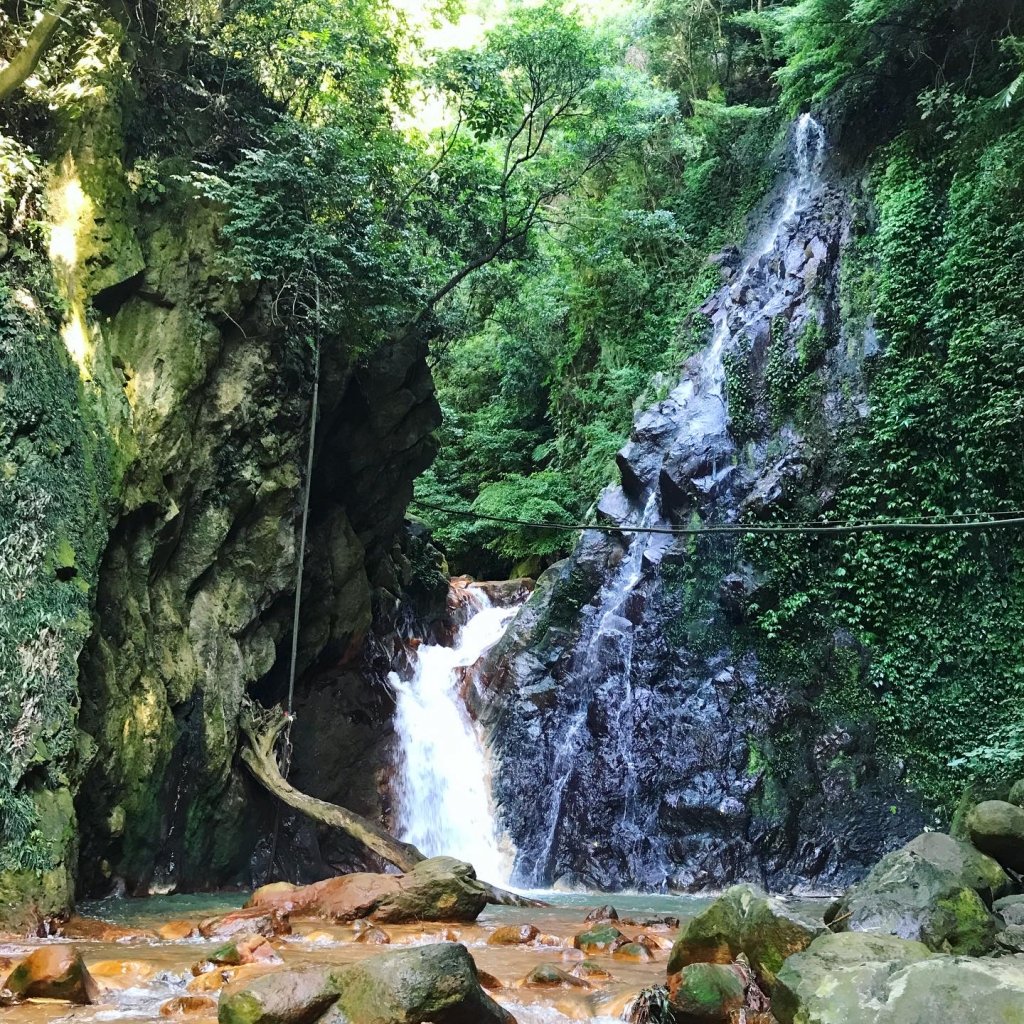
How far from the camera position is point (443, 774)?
41.1 feet

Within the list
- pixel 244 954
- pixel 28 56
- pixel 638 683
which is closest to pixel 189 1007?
pixel 244 954

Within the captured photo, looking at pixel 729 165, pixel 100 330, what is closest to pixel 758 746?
pixel 100 330

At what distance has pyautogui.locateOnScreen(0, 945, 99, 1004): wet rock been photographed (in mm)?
3965

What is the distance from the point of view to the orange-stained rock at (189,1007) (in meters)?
3.97

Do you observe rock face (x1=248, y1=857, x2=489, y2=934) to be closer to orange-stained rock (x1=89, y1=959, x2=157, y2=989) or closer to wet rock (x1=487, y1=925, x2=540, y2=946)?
wet rock (x1=487, y1=925, x2=540, y2=946)

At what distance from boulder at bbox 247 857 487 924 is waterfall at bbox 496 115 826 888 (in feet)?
16.3

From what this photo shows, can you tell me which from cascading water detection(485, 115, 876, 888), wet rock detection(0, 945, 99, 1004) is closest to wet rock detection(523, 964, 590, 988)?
wet rock detection(0, 945, 99, 1004)

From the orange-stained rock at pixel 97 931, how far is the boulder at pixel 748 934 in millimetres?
3591

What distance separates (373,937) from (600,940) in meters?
1.56

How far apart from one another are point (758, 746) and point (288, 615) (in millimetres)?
6414

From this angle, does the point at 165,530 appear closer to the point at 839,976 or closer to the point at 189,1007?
the point at 189,1007

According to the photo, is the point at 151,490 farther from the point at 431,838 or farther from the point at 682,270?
the point at 682,270

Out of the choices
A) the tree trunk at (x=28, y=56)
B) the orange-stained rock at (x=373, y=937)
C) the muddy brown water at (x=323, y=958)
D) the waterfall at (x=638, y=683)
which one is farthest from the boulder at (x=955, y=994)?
the tree trunk at (x=28, y=56)

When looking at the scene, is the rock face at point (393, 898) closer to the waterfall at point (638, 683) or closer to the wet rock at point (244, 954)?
the wet rock at point (244, 954)
